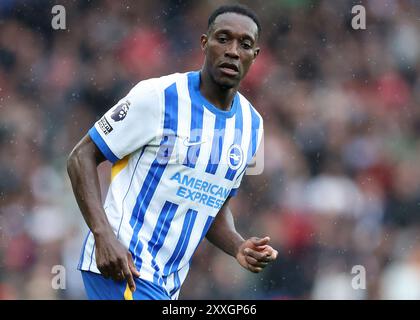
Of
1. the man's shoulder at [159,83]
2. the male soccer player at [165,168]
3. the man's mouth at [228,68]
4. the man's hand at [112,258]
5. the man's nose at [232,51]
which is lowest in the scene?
the man's hand at [112,258]

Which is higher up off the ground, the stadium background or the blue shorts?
the stadium background

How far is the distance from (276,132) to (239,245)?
15.8 feet

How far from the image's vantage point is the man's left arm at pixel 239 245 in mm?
4535

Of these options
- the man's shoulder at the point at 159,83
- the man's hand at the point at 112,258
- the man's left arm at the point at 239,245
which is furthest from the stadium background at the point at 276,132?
the man's hand at the point at 112,258

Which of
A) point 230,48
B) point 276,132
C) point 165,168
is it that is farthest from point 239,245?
point 276,132

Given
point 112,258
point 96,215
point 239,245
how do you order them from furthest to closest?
1. point 239,245
2. point 96,215
3. point 112,258

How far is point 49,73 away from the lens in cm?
1002

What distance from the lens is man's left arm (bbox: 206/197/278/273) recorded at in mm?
4535

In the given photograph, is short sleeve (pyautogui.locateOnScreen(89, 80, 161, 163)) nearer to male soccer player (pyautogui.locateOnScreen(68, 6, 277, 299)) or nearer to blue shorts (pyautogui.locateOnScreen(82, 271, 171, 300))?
male soccer player (pyautogui.locateOnScreen(68, 6, 277, 299))

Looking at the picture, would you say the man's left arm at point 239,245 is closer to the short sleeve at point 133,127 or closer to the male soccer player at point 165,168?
the male soccer player at point 165,168

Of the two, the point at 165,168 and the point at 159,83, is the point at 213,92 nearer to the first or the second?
the point at 159,83

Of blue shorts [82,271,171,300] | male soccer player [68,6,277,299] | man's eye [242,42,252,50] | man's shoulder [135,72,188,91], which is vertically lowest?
blue shorts [82,271,171,300]

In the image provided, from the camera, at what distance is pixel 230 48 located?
471 centimetres

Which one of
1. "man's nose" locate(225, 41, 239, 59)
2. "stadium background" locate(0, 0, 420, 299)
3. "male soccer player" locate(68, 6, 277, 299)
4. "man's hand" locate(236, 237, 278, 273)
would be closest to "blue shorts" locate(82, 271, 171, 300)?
"male soccer player" locate(68, 6, 277, 299)
